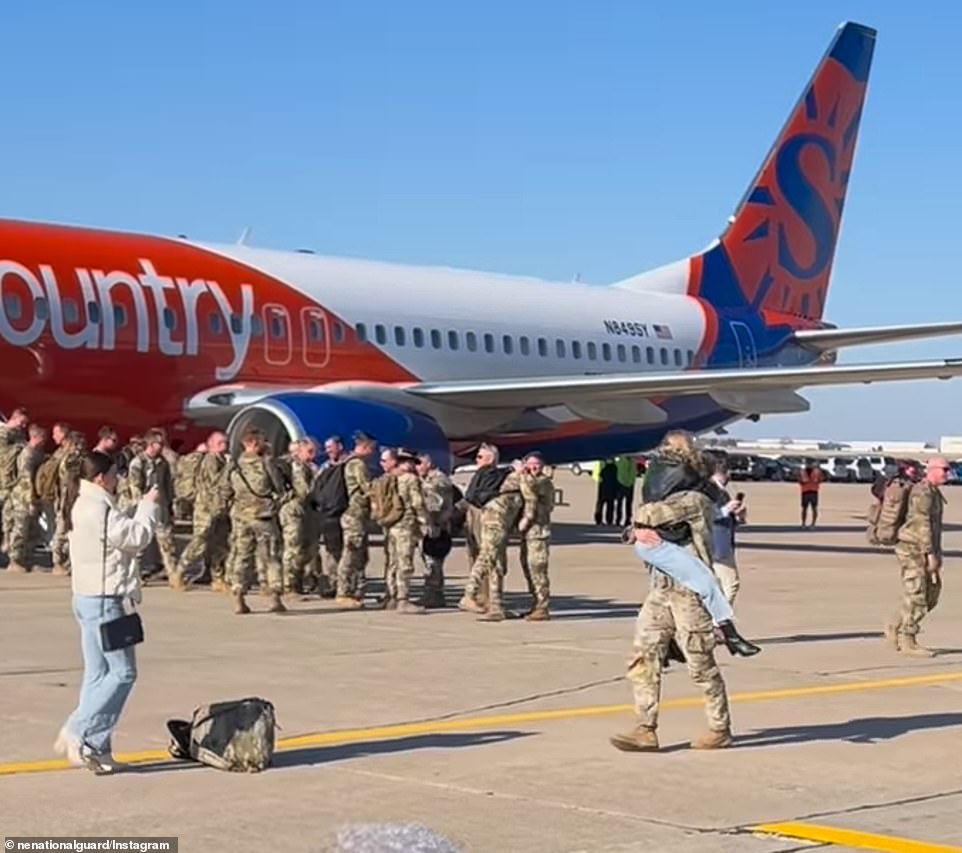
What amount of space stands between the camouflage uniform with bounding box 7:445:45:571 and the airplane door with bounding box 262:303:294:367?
215 inches

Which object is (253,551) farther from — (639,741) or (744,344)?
(744,344)

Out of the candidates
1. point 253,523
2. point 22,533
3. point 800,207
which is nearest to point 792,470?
point 800,207

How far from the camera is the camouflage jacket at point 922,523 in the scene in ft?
43.0

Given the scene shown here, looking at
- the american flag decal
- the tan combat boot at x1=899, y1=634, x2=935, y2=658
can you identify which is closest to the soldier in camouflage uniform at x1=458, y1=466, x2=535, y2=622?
the tan combat boot at x1=899, y1=634, x2=935, y2=658

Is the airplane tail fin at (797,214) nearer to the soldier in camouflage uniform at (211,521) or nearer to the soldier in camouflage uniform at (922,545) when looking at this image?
the soldier in camouflage uniform at (211,521)

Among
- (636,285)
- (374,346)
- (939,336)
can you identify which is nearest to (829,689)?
(374,346)

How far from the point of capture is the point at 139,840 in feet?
21.6

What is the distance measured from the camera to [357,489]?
15.7 meters

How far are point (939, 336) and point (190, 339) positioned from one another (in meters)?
11.4

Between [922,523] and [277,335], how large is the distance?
12.1 metres

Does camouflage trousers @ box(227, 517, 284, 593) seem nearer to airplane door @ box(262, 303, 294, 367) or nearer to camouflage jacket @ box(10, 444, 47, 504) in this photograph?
camouflage jacket @ box(10, 444, 47, 504)

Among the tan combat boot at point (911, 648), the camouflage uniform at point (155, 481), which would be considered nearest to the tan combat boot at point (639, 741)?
the tan combat boot at point (911, 648)

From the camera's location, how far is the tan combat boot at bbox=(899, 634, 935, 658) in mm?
13328

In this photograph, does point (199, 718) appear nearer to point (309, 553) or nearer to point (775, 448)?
point (309, 553)
